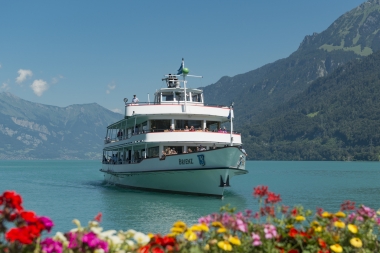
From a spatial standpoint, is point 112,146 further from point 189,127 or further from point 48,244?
point 48,244

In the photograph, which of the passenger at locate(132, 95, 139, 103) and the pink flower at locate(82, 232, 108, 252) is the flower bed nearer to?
the pink flower at locate(82, 232, 108, 252)

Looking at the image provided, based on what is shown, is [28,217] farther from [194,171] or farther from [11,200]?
[194,171]

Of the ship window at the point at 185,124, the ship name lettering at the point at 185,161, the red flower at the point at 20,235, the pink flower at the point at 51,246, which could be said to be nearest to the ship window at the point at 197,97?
the ship window at the point at 185,124

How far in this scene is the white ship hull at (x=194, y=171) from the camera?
26172mm

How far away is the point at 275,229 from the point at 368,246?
1.43m

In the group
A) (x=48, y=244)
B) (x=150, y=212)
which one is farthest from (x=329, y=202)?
(x=48, y=244)

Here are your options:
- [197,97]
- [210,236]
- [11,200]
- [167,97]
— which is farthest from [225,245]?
[197,97]

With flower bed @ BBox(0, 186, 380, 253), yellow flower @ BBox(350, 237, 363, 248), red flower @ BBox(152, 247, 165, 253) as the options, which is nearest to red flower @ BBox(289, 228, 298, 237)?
flower bed @ BBox(0, 186, 380, 253)

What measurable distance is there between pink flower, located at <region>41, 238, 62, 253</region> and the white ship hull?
811 inches

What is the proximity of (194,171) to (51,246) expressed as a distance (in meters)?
21.5

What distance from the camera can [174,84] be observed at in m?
34.7

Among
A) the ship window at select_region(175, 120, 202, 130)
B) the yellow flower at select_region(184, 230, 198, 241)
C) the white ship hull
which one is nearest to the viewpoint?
the yellow flower at select_region(184, 230, 198, 241)

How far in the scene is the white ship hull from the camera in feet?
85.9

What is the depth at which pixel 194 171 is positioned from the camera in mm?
26703
